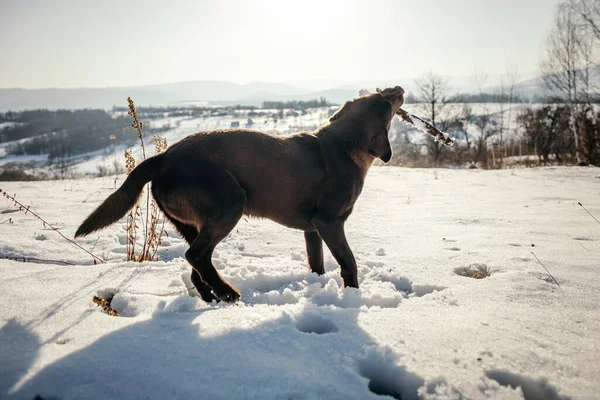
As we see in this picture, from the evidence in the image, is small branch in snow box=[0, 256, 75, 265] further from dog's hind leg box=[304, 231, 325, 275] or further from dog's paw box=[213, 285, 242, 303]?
dog's hind leg box=[304, 231, 325, 275]

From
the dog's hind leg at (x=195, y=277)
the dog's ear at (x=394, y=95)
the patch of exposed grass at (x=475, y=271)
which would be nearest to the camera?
the dog's hind leg at (x=195, y=277)

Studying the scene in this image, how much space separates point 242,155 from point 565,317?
228cm

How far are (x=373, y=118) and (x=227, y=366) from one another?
8.20ft

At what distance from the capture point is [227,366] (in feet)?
4.58

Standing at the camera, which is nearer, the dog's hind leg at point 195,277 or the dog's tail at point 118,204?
the dog's tail at point 118,204

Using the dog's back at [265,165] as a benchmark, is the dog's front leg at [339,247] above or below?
below

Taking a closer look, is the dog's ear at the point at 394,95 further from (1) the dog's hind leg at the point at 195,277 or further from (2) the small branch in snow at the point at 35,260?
(2) the small branch in snow at the point at 35,260

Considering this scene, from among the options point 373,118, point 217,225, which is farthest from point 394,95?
point 217,225

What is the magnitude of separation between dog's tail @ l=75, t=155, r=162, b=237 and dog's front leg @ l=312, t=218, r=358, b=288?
52.5 inches

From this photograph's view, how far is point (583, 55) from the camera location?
1853 cm

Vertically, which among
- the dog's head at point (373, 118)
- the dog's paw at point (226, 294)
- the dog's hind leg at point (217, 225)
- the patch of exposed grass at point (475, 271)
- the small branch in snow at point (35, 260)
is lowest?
the patch of exposed grass at point (475, 271)

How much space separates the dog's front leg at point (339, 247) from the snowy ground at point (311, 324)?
15 cm

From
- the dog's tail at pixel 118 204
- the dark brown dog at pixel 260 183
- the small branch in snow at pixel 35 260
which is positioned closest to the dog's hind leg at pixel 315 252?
the dark brown dog at pixel 260 183

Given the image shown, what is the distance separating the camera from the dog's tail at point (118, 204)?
2.24 metres
